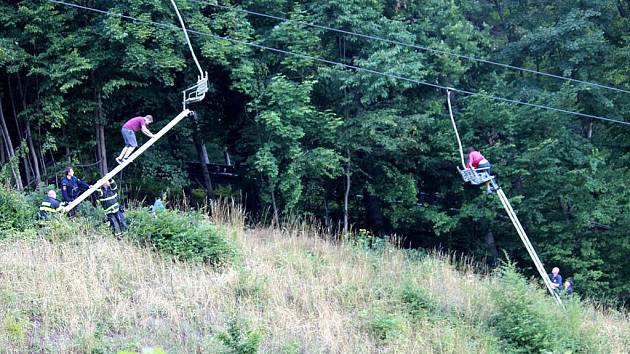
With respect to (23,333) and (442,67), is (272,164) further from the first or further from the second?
(23,333)

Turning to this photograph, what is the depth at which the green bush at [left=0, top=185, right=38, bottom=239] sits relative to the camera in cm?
1542

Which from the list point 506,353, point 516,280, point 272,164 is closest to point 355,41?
point 272,164

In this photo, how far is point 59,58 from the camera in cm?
1958

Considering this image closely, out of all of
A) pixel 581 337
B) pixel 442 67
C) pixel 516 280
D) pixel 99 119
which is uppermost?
pixel 442 67

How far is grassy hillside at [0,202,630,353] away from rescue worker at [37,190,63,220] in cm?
68

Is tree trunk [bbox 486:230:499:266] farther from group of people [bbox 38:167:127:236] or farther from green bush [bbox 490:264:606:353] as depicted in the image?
group of people [bbox 38:167:127:236]

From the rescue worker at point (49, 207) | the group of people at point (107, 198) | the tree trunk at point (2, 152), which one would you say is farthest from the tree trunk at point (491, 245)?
the tree trunk at point (2, 152)

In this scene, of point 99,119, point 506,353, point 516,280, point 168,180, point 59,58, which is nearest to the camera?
point 506,353

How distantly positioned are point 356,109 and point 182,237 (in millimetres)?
8686

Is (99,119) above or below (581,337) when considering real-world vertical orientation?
above

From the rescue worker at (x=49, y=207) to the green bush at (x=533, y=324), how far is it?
351 inches

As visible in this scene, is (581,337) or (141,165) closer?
(581,337)

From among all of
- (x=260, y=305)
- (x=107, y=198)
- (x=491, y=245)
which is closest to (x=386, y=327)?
(x=260, y=305)

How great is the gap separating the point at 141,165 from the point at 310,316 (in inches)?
441
